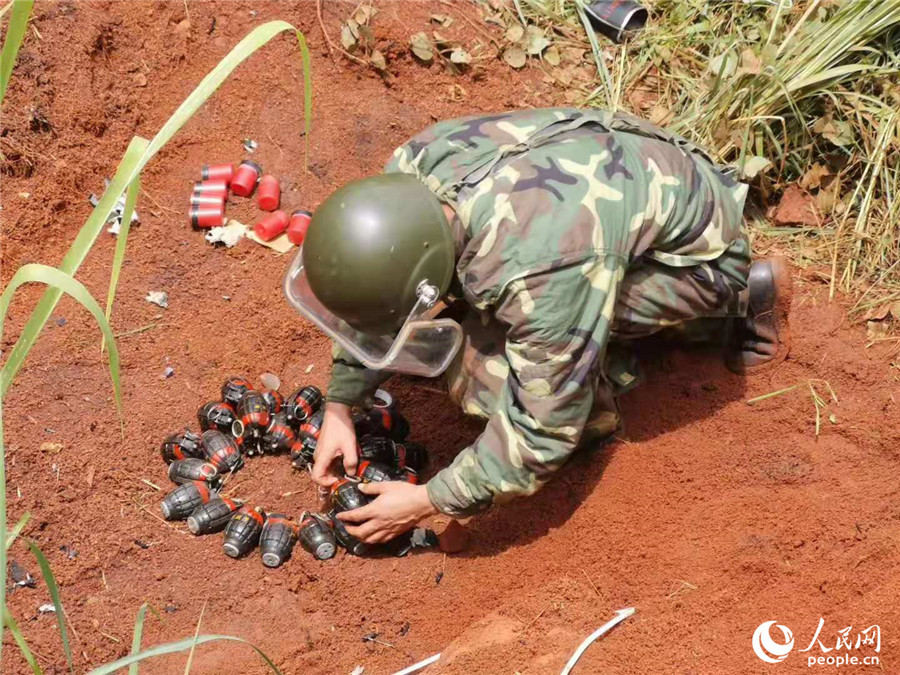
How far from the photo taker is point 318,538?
12.9 feet

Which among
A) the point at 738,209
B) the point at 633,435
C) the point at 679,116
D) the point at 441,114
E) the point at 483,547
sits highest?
the point at 738,209

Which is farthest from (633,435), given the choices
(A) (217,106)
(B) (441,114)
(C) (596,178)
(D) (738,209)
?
(A) (217,106)

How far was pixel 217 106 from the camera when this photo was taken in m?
5.34

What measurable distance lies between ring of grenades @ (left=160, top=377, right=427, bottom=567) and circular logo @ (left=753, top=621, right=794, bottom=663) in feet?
4.69

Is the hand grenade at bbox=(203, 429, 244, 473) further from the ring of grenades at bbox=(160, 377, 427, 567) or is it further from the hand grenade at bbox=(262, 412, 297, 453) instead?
the hand grenade at bbox=(262, 412, 297, 453)

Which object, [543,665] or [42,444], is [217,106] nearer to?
[42,444]

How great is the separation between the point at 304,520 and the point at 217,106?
253 centimetres

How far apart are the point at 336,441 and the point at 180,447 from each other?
0.80 metres

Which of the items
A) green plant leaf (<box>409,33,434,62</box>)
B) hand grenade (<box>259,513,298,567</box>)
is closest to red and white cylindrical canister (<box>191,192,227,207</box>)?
green plant leaf (<box>409,33,434,62</box>)

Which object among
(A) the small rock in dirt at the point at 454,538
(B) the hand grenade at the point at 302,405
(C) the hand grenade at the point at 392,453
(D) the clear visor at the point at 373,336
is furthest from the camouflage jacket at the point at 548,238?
(B) the hand grenade at the point at 302,405

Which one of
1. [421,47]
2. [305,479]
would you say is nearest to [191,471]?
[305,479]

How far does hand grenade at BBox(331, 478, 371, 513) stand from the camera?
12.8 ft

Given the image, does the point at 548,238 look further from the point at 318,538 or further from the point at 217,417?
the point at 217,417

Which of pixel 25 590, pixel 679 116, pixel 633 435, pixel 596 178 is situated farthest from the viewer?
pixel 679 116
